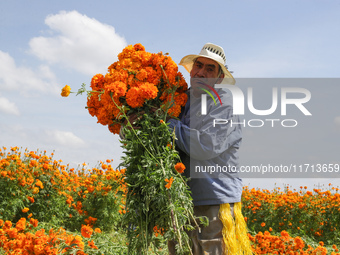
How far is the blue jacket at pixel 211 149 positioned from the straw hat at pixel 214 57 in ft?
0.69

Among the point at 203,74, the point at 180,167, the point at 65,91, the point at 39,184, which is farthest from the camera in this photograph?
the point at 39,184

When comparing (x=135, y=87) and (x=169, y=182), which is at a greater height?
(x=135, y=87)

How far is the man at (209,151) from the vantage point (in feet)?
8.84

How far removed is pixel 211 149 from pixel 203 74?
65cm

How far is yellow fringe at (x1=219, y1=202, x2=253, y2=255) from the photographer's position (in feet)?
9.37

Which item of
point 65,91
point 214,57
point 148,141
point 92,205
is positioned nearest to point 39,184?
point 92,205

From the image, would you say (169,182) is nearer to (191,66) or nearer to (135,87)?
(135,87)

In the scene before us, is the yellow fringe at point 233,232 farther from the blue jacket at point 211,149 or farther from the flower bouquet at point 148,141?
the flower bouquet at point 148,141

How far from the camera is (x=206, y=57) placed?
3.00 metres

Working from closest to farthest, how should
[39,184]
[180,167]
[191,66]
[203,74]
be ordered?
[180,167]
[203,74]
[191,66]
[39,184]

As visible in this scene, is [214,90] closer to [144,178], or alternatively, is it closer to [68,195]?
[144,178]

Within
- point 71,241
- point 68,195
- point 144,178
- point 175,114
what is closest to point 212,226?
point 144,178

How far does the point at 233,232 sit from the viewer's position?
2.92 meters

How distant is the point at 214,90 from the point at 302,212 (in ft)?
13.7
